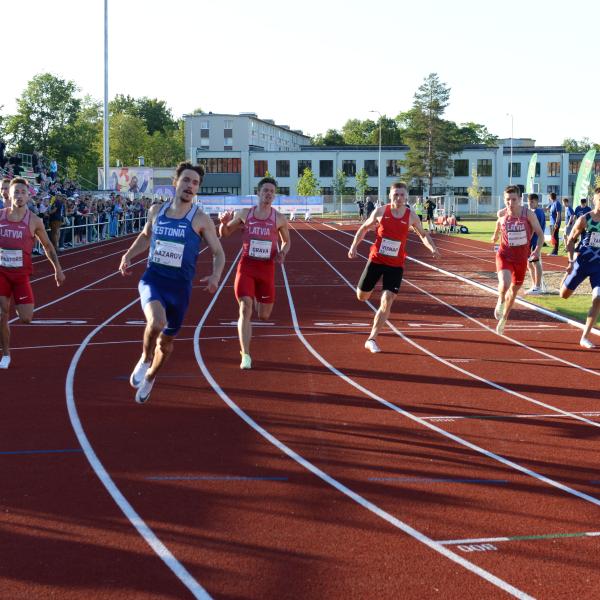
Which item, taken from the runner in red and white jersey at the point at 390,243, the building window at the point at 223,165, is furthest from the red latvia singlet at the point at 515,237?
the building window at the point at 223,165

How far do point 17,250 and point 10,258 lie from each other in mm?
117

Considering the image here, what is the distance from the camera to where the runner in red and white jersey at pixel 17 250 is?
943cm

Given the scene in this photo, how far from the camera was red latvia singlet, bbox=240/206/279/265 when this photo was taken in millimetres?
9625

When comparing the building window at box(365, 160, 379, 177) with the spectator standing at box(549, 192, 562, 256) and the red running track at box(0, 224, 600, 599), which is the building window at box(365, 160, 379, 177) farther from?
the red running track at box(0, 224, 600, 599)

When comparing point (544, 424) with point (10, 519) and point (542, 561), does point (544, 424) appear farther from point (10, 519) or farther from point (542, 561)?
point (10, 519)

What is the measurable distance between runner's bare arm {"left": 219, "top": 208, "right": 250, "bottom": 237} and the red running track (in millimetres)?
1544

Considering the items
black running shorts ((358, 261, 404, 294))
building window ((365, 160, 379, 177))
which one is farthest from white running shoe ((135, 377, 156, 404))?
building window ((365, 160, 379, 177))

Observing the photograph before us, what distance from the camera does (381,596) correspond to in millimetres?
4004

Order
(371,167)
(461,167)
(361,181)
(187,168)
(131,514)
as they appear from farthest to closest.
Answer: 1. (371,167)
2. (461,167)
3. (361,181)
4. (187,168)
5. (131,514)

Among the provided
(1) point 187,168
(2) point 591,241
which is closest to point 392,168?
(2) point 591,241

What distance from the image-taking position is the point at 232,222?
Answer: 31.2ft

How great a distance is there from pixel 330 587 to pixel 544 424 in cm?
379

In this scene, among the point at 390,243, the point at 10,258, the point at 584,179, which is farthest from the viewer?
the point at 584,179

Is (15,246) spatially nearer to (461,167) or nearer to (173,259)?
(173,259)
